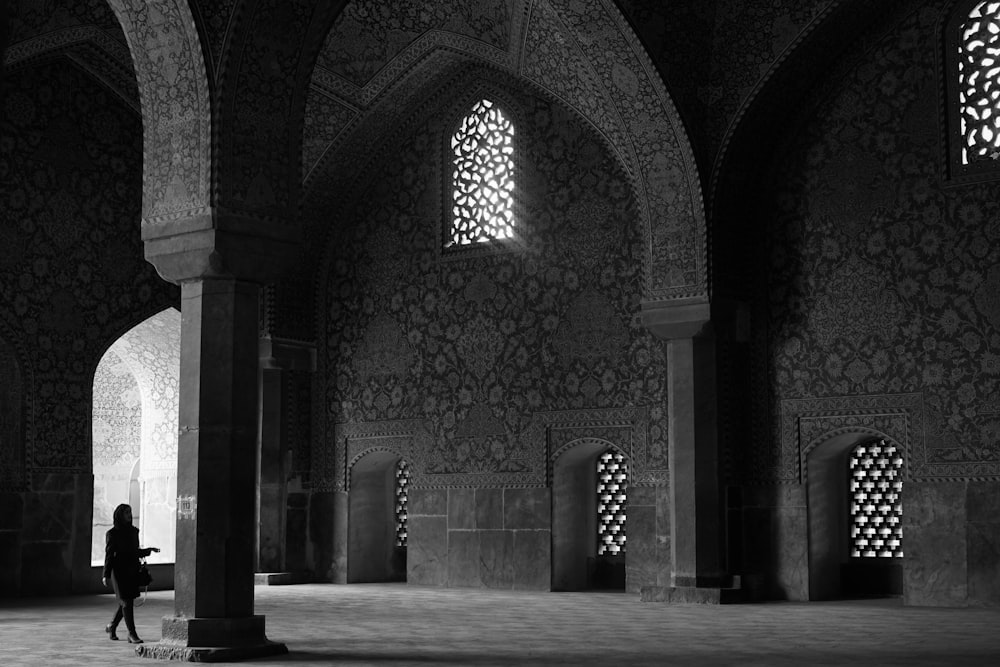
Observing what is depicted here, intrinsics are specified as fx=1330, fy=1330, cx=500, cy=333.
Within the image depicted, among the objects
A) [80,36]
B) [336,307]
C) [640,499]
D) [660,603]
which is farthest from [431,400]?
[80,36]

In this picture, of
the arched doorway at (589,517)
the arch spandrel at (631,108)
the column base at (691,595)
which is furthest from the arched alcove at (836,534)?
the arched doorway at (589,517)

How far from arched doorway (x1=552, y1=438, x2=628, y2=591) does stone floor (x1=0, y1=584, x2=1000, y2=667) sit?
3.44ft

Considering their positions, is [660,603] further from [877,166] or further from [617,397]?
[877,166]

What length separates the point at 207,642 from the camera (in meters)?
8.45

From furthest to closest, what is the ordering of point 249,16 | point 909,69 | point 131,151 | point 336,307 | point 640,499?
point 336,307, point 131,151, point 640,499, point 909,69, point 249,16

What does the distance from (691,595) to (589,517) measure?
8.18 feet

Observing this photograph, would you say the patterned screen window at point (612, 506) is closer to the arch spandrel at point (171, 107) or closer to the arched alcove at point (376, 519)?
the arched alcove at point (376, 519)

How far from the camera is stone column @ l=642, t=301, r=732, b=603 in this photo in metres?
13.5

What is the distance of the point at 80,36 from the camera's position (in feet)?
48.6

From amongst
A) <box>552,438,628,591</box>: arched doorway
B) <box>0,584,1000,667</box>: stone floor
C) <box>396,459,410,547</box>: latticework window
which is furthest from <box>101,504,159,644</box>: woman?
<box>396,459,410,547</box>: latticework window

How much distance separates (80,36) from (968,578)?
1093 centimetres

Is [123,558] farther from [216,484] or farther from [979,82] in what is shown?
[979,82]

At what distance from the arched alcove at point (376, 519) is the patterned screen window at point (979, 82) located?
26.0 feet

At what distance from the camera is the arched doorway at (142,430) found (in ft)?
58.8
